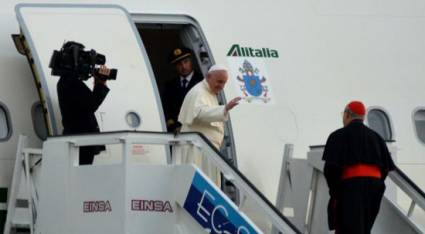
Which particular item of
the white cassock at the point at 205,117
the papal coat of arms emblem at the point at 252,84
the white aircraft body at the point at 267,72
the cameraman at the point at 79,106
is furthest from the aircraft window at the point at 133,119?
the papal coat of arms emblem at the point at 252,84

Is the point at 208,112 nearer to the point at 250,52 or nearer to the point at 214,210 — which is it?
the point at 214,210

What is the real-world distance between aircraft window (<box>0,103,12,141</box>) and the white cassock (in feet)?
5.06

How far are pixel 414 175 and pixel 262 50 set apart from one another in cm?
210

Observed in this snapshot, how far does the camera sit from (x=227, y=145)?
11.1 m

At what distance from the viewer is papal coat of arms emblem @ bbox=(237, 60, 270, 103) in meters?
11.3

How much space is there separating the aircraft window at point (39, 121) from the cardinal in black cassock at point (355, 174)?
264cm

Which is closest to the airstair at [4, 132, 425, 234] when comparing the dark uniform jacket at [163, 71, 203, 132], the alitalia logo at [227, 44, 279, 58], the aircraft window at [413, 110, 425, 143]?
the dark uniform jacket at [163, 71, 203, 132]

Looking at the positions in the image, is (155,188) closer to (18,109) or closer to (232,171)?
(232,171)

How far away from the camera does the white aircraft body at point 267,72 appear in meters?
10.3

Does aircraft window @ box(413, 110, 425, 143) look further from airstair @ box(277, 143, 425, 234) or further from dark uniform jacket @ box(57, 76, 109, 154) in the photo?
dark uniform jacket @ box(57, 76, 109, 154)

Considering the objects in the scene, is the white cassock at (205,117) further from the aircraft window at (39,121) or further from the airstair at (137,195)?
the aircraft window at (39,121)

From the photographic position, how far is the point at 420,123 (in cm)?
1227

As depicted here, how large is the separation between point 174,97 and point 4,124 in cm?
202

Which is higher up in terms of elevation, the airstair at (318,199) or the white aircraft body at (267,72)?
the white aircraft body at (267,72)
